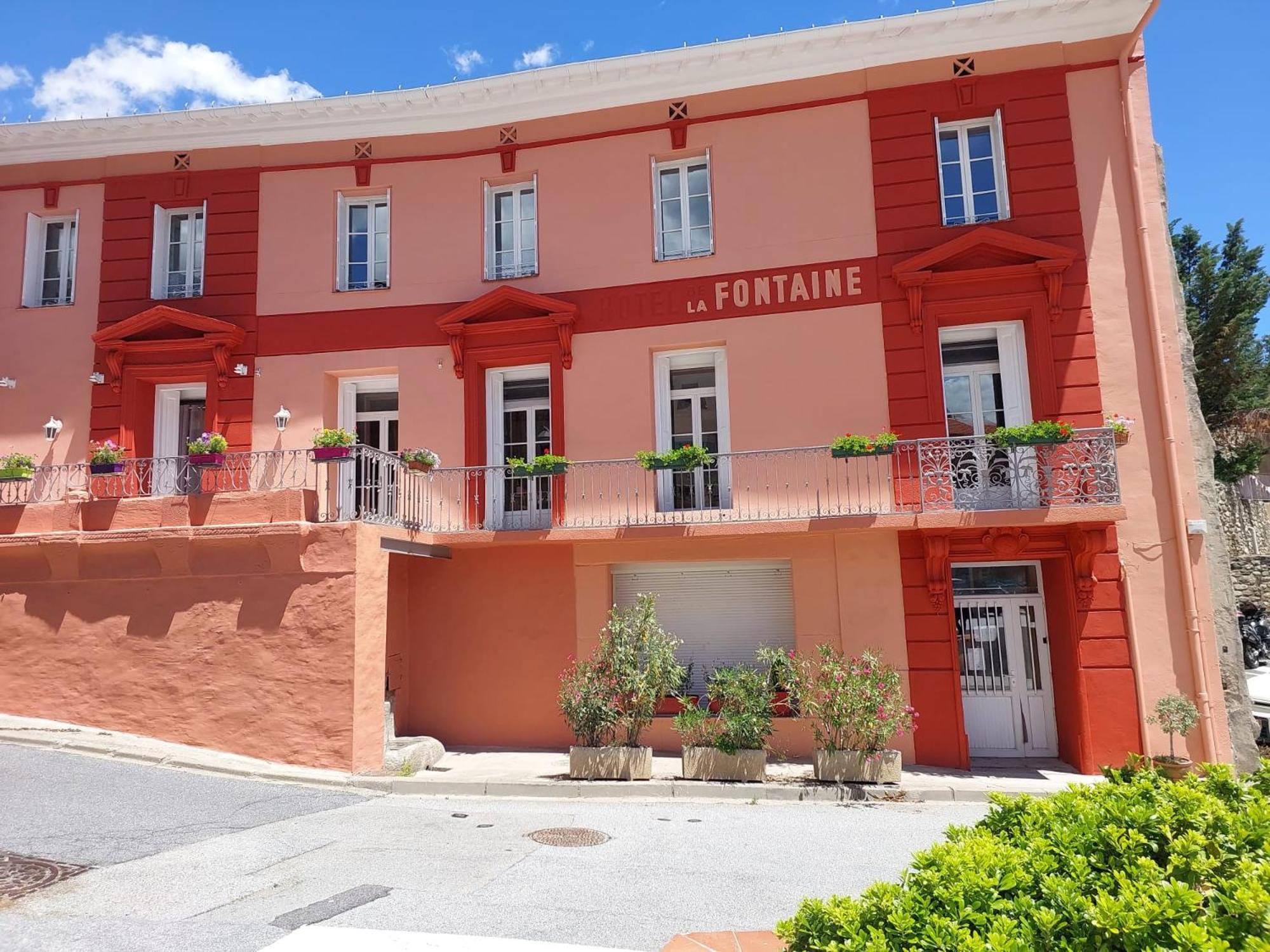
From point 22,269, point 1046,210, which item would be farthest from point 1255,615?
point 22,269

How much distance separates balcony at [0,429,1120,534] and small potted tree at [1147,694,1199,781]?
2541 mm

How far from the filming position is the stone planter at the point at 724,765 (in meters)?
10.6

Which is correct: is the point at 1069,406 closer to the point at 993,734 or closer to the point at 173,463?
the point at 993,734

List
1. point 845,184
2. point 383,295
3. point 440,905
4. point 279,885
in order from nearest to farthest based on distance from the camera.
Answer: point 440,905 < point 279,885 < point 845,184 < point 383,295

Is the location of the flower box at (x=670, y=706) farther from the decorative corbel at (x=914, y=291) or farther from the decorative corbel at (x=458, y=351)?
the decorative corbel at (x=914, y=291)

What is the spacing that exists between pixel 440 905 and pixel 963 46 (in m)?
13.2

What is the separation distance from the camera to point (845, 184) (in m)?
13.2

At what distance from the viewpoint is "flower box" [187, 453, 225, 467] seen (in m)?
12.2

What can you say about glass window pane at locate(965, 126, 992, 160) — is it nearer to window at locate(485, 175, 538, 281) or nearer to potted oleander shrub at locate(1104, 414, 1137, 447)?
potted oleander shrub at locate(1104, 414, 1137, 447)

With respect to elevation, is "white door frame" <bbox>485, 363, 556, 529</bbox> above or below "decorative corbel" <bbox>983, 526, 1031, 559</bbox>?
above

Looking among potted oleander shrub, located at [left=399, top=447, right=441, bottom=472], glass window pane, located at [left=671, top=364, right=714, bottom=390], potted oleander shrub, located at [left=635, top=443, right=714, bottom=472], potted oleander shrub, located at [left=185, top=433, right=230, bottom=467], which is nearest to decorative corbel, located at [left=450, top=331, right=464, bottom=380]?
potted oleander shrub, located at [left=399, top=447, right=441, bottom=472]

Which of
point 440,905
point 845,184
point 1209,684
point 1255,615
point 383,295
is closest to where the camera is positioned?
point 440,905

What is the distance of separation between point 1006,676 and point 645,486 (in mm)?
5926

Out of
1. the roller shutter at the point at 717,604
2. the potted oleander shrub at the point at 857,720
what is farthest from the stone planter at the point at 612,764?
the roller shutter at the point at 717,604
